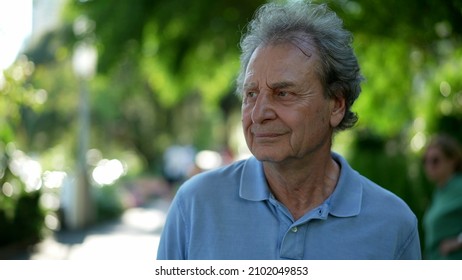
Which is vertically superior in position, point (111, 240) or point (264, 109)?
point (264, 109)

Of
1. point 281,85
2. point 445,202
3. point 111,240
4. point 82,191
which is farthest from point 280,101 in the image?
point 82,191

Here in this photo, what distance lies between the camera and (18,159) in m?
6.71

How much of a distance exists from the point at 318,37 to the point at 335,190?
341 mm

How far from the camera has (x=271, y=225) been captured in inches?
57.5

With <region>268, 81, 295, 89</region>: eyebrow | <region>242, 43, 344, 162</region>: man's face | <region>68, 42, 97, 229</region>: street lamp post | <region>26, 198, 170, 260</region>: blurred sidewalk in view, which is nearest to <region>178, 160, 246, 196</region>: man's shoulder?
<region>242, 43, 344, 162</region>: man's face

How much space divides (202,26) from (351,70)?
213cm

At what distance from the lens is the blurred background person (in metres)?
3.12

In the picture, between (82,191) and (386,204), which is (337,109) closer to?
(386,204)

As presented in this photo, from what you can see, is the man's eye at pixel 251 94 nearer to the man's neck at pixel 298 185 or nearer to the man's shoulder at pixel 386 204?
the man's neck at pixel 298 185

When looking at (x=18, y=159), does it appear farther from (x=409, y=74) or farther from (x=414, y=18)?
(x=414, y=18)

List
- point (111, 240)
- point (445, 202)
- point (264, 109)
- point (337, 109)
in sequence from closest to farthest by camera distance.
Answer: point (264, 109) → point (337, 109) → point (445, 202) → point (111, 240)

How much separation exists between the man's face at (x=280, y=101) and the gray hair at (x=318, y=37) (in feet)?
0.09

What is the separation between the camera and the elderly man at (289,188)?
1444mm

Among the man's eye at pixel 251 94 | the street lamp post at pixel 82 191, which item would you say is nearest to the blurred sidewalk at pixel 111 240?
the street lamp post at pixel 82 191
